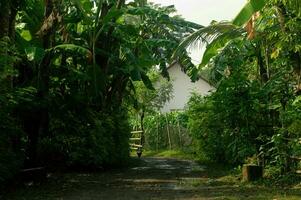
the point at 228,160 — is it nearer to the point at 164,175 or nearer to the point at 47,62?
the point at 164,175

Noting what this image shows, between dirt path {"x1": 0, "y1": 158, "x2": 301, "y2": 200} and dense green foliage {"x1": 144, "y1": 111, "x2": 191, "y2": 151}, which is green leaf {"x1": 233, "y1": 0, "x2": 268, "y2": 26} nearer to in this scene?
dirt path {"x1": 0, "y1": 158, "x2": 301, "y2": 200}

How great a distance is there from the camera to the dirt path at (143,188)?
10383 millimetres

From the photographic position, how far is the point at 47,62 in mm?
13555

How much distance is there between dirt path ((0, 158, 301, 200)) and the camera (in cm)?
1038

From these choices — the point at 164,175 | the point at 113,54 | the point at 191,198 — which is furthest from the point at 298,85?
the point at 113,54

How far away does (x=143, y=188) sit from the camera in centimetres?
1197

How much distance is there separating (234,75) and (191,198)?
4870 millimetres

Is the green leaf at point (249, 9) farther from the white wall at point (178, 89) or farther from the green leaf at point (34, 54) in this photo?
the white wall at point (178, 89)

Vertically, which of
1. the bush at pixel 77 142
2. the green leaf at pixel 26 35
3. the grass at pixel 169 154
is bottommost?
the grass at pixel 169 154

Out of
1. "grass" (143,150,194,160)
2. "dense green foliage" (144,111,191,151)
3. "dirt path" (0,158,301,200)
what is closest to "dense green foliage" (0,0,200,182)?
"dirt path" (0,158,301,200)

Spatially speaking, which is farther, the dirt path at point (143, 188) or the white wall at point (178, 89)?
the white wall at point (178, 89)

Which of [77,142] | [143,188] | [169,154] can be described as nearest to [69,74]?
[77,142]

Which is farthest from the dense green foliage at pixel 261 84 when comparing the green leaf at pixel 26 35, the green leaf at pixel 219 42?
the green leaf at pixel 26 35

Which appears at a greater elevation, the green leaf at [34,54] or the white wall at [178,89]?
the white wall at [178,89]
